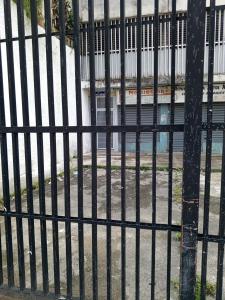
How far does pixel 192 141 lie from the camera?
2.07 m

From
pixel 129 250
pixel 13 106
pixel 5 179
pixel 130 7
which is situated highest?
pixel 130 7

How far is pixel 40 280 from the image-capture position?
3293mm

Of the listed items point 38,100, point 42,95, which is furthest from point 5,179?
point 42,95

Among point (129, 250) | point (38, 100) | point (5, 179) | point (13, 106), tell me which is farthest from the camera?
point (129, 250)

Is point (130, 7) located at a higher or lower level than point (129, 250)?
higher

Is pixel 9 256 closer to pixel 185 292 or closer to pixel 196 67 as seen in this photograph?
pixel 185 292

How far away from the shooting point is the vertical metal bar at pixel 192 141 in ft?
6.47

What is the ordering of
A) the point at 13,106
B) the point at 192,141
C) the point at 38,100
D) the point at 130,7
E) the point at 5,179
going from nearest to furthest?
the point at 192,141, the point at 38,100, the point at 13,106, the point at 5,179, the point at 130,7

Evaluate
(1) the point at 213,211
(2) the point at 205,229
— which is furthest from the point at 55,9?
(2) the point at 205,229

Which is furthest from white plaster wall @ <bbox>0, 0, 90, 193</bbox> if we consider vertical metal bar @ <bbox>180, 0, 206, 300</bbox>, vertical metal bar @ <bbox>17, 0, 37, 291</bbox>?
vertical metal bar @ <bbox>180, 0, 206, 300</bbox>

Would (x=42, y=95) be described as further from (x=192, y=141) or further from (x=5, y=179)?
(x=192, y=141)

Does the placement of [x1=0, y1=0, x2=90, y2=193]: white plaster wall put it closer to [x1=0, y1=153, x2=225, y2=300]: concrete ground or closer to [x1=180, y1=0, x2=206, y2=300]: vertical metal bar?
[x1=0, y1=153, x2=225, y2=300]: concrete ground

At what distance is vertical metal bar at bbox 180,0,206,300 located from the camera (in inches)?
77.6

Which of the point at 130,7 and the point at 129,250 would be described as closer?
the point at 129,250
